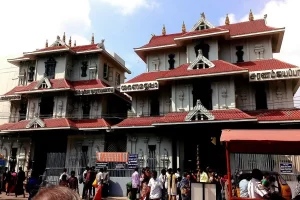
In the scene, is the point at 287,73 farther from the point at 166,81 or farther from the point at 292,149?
the point at 292,149

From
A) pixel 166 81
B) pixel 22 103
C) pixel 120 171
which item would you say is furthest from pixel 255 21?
pixel 22 103

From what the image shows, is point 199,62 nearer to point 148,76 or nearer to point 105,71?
point 148,76

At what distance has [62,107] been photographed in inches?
920

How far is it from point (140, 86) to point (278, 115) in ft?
31.2

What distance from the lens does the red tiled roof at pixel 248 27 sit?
21.3 metres

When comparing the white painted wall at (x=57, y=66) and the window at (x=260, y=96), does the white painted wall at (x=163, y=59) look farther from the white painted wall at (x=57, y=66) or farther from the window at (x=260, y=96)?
the white painted wall at (x=57, y=66)

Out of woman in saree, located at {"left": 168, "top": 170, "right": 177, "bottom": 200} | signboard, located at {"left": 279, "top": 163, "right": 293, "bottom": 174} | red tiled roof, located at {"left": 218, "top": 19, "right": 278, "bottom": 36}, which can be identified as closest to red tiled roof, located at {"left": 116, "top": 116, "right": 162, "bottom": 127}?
woman in saree, located at {"left": 168, "top": 170, "right": 177, "bottom": 200}

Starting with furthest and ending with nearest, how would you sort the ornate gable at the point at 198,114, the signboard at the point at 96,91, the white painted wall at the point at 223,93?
the signboard at the point at 96,91 → the white painted wall at the point at 223,93 → the ornate gable at the point at 198,114

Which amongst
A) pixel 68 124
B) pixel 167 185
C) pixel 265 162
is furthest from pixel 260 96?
pixel 68 124

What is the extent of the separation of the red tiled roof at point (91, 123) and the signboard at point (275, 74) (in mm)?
10802

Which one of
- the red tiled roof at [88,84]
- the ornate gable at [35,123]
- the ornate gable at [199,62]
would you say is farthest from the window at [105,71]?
the ornate gable at [199,62]

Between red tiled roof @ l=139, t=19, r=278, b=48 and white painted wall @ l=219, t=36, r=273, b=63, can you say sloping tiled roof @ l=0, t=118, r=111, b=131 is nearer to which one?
red tiled roof @ l=139, t=19, r=278, b=48

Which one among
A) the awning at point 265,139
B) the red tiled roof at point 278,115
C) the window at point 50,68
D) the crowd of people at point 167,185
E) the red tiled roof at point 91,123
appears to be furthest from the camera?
the window at point 50,68

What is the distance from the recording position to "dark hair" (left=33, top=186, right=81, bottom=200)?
1387 millimetres
